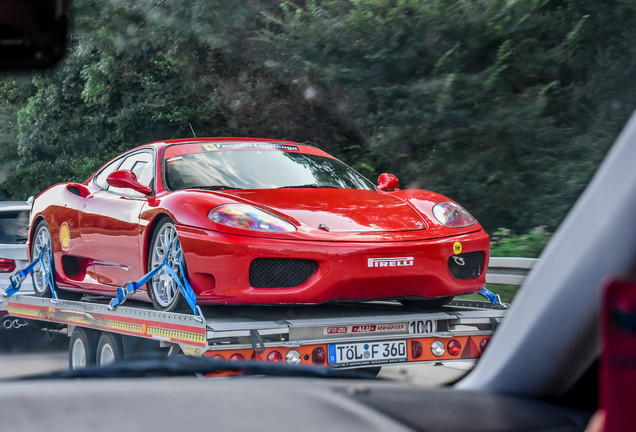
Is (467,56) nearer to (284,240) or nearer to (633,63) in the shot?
(633,63)

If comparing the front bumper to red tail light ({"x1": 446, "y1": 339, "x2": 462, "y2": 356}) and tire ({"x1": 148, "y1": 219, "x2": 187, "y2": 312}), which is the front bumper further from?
red tail light ({"x1": 446, "y1": 339, "x2": 462, "y2": 356})

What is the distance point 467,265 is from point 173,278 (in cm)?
191

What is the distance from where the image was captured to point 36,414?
1435mm

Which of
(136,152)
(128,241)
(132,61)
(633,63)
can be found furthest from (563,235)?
(132,61)

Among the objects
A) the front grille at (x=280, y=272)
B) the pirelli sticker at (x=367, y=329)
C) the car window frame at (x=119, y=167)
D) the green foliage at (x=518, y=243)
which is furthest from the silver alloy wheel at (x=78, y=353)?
the green foliage at (x=518, y=243)

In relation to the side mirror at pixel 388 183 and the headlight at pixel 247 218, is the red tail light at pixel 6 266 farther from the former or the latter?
the headlight at pixel 247 218

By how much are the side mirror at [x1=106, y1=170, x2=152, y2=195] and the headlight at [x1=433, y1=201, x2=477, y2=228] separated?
2000mm

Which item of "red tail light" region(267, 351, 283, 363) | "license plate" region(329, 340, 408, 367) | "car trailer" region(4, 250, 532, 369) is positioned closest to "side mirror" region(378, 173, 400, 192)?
"car trailer" region(4, 250, 532, 369)

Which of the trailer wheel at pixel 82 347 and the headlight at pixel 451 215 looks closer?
the headlight at pixel 451 215

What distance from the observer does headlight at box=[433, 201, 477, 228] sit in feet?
18.9

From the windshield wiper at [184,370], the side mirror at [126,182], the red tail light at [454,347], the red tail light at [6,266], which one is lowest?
the red tail light at [6,266]

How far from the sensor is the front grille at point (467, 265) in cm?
558

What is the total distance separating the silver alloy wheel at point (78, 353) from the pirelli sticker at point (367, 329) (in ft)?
7.54

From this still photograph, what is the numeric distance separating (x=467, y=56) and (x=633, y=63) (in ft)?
A: 8.90
